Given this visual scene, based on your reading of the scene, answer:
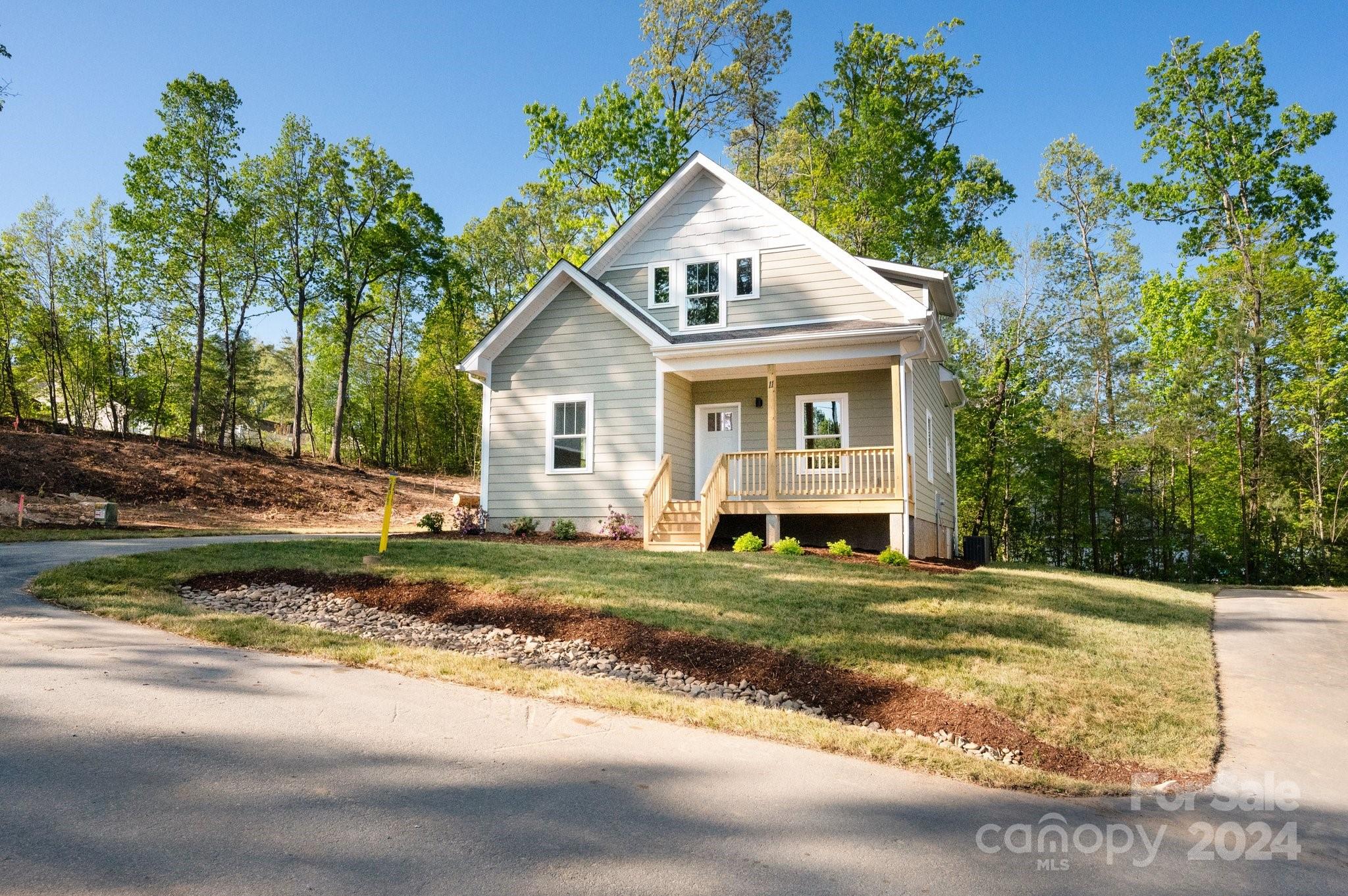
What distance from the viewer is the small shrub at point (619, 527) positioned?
1442 cm

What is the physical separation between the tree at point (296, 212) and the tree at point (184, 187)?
2.92 metres

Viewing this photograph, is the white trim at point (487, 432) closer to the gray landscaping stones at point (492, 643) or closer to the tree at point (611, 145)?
the gray landscaping stones at point (492, 643)

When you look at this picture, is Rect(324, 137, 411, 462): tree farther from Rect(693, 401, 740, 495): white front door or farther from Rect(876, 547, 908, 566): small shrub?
Rect(876, 547, 908, 566): small shrub

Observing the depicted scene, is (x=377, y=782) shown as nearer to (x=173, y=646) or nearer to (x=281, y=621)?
(x=173, y=646)

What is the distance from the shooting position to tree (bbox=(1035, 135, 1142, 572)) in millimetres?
26203

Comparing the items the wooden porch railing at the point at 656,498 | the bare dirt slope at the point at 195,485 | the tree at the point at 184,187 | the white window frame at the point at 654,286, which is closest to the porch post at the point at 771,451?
the wooden porch railing at the point at 656,498

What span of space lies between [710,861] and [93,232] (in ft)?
109

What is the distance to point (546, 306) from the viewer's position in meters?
16.0

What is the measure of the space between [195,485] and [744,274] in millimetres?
15915

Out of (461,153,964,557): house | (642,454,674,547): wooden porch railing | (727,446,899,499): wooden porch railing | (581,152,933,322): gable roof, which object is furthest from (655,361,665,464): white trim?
(581,152,933,322): gable roof

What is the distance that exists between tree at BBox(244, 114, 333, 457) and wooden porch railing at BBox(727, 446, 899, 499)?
66.7 feet

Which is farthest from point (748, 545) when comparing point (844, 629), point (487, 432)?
point (487, 432)

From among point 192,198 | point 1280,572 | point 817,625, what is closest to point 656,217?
point 817,625

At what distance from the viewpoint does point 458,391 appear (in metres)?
36.8
